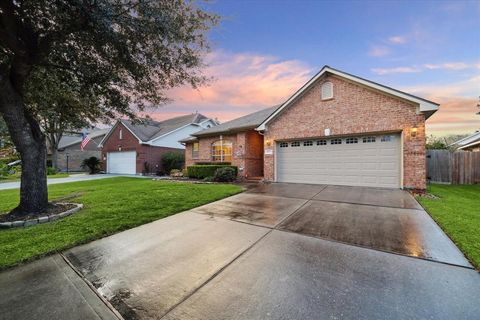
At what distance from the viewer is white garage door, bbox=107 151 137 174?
70.5 ft

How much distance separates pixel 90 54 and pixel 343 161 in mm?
10809

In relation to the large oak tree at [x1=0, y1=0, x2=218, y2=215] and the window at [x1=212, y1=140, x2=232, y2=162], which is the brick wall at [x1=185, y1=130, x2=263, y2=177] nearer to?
the window at [x1=212, y1=140, x2=232, y2=162]

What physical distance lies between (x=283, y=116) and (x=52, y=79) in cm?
1006

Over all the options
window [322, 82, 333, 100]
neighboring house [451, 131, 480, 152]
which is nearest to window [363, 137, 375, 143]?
window [322, 82, 333, 100]

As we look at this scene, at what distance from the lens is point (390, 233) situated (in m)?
3.87

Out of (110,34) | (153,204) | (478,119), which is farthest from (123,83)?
(478,119)

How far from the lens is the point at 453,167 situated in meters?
11.1

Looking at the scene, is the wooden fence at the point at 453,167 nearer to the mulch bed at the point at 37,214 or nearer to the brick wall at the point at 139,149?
the mulch bed at the point at 37,214

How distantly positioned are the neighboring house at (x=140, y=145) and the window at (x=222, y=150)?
8.02m

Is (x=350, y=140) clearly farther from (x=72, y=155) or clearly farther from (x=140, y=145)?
(x=72, y=155)

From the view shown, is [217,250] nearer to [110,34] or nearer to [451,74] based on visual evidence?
[110,34]

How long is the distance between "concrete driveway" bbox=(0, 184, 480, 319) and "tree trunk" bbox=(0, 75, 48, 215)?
9.88 feet

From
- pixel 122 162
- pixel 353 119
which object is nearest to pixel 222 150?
pixel 353 119

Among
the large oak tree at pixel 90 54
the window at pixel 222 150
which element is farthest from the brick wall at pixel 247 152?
the large oak tree at pixel 90 54
